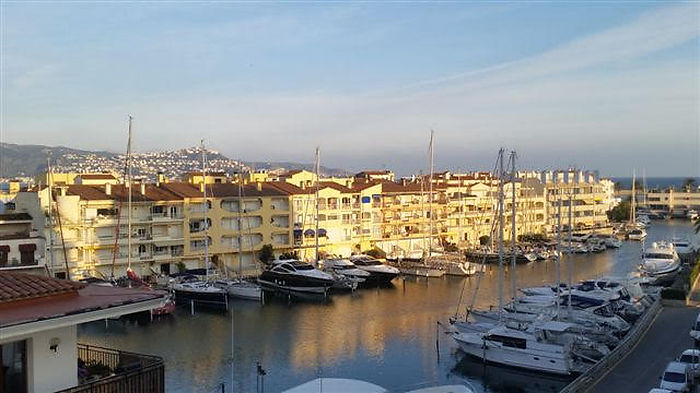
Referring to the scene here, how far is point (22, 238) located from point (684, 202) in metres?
121

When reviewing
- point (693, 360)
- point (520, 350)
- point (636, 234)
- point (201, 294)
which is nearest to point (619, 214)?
point (636, 234)

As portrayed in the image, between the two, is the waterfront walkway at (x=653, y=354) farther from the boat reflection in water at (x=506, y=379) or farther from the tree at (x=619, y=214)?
the tree at (x=619, y=214)

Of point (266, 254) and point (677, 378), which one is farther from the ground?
point (677, 378)

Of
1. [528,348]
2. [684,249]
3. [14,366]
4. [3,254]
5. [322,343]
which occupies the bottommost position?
[322,343]

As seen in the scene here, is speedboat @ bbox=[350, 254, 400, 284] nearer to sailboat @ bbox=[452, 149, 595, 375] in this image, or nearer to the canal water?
the canal water

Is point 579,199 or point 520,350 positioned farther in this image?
point 579,199

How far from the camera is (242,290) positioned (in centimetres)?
4547

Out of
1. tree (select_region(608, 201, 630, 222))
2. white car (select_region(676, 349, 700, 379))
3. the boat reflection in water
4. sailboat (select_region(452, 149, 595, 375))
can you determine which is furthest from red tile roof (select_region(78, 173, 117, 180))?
tree (select_region(608, 201, 630, 222))

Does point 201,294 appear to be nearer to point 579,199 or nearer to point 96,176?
point 96,176

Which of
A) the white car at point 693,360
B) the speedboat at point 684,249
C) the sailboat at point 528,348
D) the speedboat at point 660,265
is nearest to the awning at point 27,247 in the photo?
the sailboat at point 528,348

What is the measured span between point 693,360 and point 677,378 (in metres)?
2.20

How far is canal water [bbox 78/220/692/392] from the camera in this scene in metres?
27.6

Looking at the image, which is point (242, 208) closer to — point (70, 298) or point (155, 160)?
point (70, 298)

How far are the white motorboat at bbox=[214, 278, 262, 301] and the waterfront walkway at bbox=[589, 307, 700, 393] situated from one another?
999 inches
